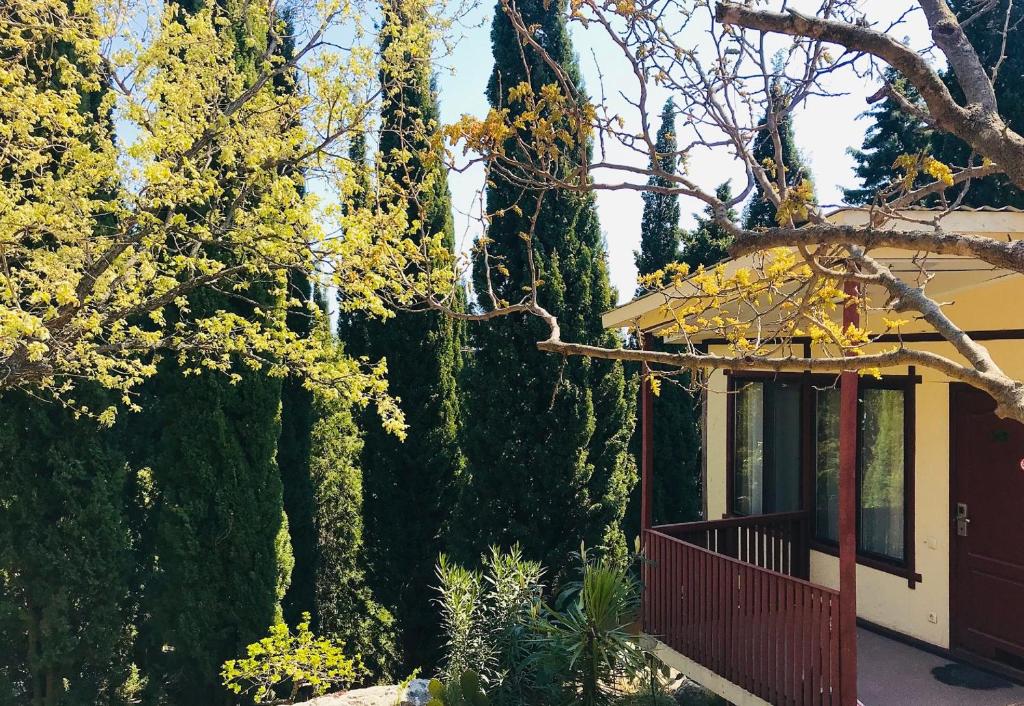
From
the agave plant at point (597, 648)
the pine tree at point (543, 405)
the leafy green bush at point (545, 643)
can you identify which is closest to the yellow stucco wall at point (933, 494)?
the agave plant at point (597, 648)

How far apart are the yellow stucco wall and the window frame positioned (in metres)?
0.05

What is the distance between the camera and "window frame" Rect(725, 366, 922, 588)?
634 centimetres

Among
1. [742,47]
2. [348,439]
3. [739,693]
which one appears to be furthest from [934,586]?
[348,439]

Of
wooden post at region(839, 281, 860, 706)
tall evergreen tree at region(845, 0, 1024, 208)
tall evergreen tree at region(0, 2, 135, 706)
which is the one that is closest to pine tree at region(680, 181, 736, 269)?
tall evergreen tree at region(845, 0, 1024, 208)

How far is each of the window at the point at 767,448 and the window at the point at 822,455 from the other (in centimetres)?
1

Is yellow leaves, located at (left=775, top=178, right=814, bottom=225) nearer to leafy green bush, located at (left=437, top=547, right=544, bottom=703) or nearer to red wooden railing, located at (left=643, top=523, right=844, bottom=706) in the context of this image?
red wooden railing, located at (left=643, top=523, right=844, bottom=706)

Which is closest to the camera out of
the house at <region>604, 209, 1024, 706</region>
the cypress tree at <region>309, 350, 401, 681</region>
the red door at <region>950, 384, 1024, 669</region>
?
the house at <region>604, 209, 1024, 706</region>

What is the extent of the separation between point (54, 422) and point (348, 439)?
517 centimetres

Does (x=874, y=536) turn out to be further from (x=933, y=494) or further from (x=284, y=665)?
(x=284, y=665)

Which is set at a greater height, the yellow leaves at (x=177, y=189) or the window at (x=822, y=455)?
the yellow leaves at (x=177, y=189)

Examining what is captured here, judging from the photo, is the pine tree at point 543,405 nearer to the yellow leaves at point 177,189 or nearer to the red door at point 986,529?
the yellow leaves at point 177,189

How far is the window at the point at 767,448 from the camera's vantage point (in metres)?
7.89

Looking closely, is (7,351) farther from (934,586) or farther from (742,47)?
(934,586)

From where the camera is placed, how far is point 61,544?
28.4 feet
